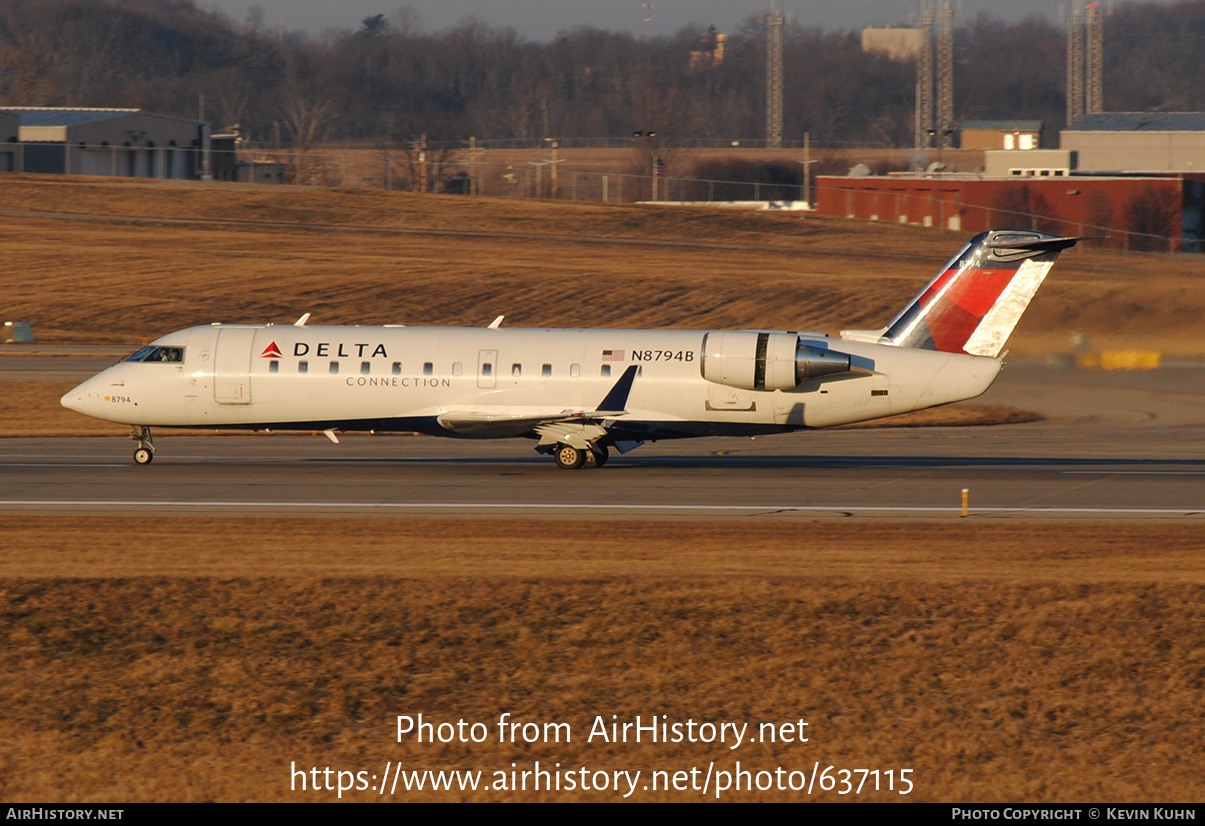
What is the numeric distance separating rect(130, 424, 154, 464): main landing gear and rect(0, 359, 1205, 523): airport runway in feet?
1.44

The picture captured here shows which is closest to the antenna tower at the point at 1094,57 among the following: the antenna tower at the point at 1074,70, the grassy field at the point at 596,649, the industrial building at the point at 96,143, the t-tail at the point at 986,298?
the antenna tower at the point at 1074,70

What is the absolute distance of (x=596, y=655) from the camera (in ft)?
63.9

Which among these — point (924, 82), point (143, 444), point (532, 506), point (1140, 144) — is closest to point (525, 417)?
point (532, 506)

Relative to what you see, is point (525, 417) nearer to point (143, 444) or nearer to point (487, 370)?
point (487, 370)

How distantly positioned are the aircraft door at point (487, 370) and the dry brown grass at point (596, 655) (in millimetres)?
8024

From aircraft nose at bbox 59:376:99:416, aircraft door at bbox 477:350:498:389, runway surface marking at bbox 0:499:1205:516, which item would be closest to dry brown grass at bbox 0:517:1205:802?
runway surface marking at bbox 0:499:1205:516

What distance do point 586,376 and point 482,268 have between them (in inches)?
1713

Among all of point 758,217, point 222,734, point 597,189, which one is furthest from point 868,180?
point 222,734

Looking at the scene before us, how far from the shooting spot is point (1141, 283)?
49.2 m

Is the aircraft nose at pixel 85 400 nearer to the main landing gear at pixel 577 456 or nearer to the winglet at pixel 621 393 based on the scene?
the main landing gear at pixel 577 456

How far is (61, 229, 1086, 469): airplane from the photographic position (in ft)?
105

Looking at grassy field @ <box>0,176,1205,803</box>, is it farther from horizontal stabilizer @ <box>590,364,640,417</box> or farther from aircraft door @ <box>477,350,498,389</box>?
aircraft door @ <box>477,350,498,389</box>

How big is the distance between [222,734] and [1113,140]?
119801mm

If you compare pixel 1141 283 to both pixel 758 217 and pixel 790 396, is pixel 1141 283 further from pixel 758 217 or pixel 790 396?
pixel 758 217
